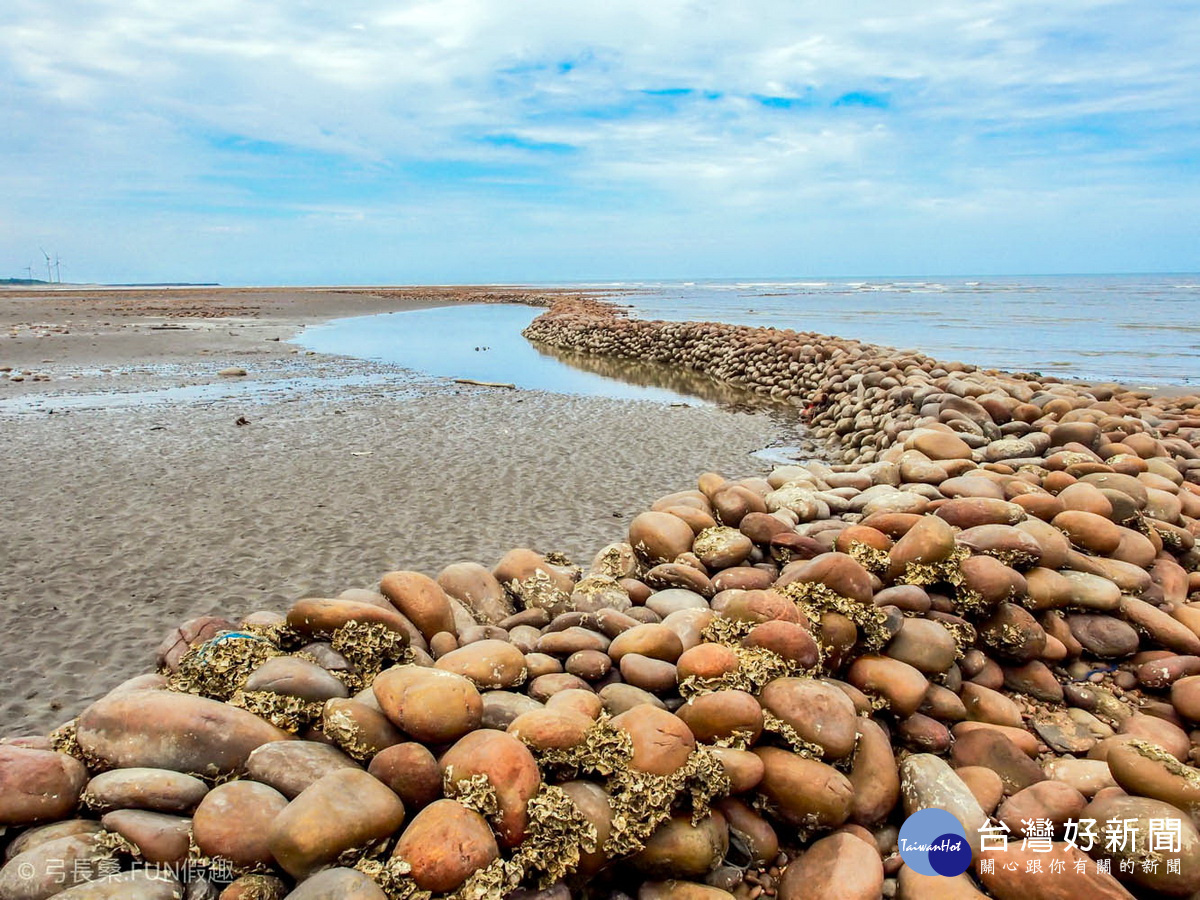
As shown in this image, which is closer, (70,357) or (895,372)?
(895,372)

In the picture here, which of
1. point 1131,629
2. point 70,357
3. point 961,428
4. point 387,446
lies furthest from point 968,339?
point 70,357

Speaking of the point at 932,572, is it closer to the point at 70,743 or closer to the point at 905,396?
the point at 70,743

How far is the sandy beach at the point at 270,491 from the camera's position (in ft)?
18.0

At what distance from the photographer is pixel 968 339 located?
27922mm

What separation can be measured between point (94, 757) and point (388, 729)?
108cm

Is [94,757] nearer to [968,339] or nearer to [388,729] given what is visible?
[388,729]

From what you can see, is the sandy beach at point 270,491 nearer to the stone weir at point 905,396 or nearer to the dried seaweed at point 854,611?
the stone weir at point 905,396

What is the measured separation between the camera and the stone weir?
25.6 feet

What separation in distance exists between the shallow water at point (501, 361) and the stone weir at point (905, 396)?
1283 millimetres

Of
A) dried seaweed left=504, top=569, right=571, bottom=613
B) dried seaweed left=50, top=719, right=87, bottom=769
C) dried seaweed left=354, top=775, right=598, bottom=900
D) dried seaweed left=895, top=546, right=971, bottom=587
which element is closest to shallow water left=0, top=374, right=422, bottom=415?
dried seaweed left=504, top=569, right=571, bottom=613

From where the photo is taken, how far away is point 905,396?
1102cm

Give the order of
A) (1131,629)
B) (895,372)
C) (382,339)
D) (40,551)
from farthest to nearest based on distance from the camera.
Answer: (382,339) → (895,372) → (40,551) → (1131,629)

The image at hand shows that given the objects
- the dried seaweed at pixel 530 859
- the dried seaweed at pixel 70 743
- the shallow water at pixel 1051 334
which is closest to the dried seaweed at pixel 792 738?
the dried seaweed at pixel 530 859

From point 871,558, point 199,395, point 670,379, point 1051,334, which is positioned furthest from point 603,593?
point 1051,334
